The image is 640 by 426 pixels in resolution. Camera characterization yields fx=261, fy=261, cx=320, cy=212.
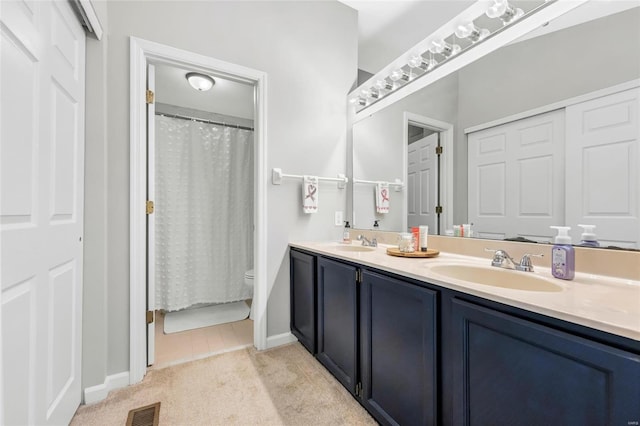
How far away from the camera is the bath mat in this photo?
96.7 inches

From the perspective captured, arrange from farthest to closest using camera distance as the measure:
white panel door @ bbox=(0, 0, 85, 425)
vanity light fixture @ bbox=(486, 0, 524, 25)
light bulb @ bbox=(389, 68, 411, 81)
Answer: light bulb @ bbox=(389, 68, 411, 81), vanity light fixture @ bbox=(486, 0, 524, 25), white panel door @ bbox=(0, 0, 85, 425)

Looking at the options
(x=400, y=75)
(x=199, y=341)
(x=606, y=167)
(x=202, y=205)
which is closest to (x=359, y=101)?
(x=400, y=75)

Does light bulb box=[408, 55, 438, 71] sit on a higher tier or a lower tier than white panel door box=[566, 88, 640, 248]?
higher

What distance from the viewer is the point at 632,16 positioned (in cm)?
96

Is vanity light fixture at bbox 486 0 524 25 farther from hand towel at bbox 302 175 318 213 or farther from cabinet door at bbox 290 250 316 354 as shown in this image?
cabinet door at bbox 290 250 316 354

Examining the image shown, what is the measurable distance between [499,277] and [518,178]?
51cm

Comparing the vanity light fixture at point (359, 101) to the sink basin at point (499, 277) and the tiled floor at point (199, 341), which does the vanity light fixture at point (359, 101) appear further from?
the tiled floor at point (199, 341)

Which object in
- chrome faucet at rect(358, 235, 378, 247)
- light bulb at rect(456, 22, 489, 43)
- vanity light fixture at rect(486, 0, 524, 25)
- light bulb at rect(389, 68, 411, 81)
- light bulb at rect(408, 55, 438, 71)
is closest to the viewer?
vanity light fixture at rect(486, 0, 524, 25)

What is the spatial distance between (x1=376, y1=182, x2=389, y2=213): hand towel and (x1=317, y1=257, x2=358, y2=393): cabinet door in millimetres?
753

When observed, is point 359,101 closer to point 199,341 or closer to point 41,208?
point 41,208

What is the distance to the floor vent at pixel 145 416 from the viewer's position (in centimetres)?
128

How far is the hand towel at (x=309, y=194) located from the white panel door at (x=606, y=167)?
149 centimetres

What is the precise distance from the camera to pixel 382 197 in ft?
6.91

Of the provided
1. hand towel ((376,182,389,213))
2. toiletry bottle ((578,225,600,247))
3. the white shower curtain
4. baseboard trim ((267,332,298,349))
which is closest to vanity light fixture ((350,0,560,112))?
hand towel ((376,182,389,213))
